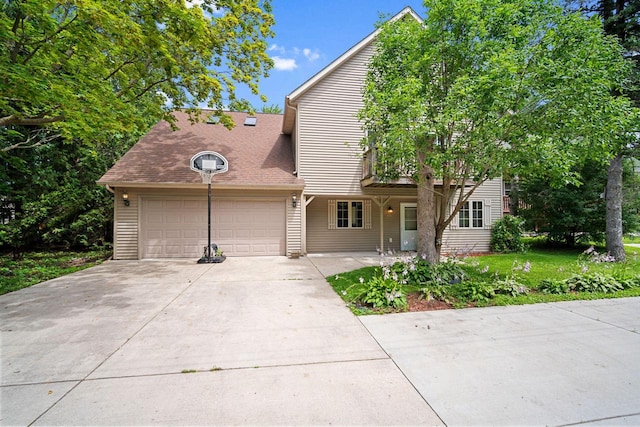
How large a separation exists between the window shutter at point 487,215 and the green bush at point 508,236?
32 cm

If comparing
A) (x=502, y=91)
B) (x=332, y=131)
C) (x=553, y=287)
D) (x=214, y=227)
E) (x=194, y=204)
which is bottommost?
(x=553, y=287)

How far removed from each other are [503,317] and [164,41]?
7701 mm

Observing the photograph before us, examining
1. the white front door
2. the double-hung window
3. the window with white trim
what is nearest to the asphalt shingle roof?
the double-hung window

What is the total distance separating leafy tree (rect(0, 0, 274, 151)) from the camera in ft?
13.7

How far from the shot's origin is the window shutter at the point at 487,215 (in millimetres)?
10734

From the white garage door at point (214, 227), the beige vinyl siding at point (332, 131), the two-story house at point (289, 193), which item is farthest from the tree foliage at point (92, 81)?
the white garage door at point (214, 227)

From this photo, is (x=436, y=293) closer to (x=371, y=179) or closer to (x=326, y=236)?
(x=371, y=179)

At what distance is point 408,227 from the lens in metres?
11.1

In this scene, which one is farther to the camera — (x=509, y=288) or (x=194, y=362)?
(x=509, y=288)

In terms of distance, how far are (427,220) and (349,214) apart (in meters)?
4.72

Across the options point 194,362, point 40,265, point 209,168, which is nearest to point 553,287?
point 194,362

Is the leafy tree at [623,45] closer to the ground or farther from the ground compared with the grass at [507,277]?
farther from the ground

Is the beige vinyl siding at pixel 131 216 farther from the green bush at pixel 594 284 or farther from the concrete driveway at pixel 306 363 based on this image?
the green bush at pixel 594 284

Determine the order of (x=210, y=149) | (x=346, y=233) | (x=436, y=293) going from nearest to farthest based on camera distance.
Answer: (x=436, y=293) → (x=210, y=149) → (x=346, y=233)
